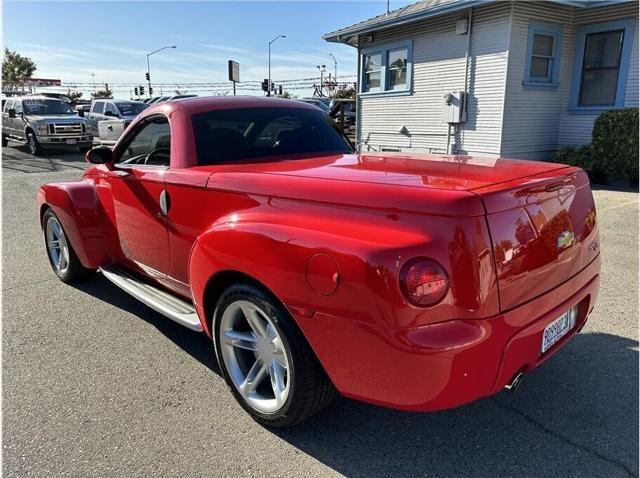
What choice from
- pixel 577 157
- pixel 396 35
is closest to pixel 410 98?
pixel 396 35

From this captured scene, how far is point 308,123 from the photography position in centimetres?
→ 396

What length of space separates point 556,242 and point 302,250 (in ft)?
3.92

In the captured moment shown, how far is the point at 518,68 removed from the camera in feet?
36.6

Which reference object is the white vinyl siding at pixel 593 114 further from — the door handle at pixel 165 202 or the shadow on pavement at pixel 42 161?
the shadow on pavement at pixel 42 161

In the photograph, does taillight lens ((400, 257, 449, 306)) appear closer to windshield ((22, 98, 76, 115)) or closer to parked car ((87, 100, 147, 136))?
parked car ((87, 100, 147, 136))

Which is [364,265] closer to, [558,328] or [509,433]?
[558,328]

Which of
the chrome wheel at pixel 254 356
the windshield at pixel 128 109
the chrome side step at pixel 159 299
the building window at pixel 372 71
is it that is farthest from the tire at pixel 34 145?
the chrome wheel at pixel 254 356

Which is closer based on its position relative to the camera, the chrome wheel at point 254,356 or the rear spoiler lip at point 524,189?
the rear spoiler lip at point 524,189

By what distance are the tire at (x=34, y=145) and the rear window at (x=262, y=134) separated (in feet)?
54.2

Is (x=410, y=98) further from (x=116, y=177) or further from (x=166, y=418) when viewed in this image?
(x=166, y=418)

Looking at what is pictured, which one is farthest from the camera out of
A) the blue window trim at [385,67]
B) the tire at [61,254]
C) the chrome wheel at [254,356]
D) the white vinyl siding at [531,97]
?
the blue window trim at [385,67]

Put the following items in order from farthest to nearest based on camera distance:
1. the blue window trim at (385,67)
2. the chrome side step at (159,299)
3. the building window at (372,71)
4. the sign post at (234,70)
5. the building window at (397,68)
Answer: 1. the sign post at (234,70)
2. the building window at (372,71)
3. the building window at (397,68)
4. the blue window trim at (385,67)
5. the chrome side step at (159,299)

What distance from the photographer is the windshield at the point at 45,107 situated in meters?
17.9

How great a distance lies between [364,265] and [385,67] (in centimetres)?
1340
